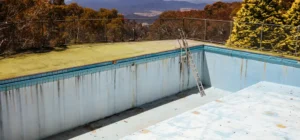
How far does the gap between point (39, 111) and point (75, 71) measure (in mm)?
1640

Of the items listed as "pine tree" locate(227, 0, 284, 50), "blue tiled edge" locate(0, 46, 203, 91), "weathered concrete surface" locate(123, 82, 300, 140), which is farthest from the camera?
"pine tree" locate(227, 0, 284, 50)

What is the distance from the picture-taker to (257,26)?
14.3 m

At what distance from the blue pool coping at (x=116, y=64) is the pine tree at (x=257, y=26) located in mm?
1304

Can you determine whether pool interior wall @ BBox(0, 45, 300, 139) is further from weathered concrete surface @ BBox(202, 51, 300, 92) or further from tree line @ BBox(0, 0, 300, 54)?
tree line @ BBox(0, 0, 300, 54)

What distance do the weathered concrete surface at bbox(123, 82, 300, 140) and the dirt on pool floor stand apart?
4.27m

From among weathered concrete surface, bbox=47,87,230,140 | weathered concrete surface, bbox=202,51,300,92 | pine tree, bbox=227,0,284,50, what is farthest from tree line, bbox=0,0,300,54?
weathered concrete surface, bbox=47,87,230,140

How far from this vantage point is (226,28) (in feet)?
49.9

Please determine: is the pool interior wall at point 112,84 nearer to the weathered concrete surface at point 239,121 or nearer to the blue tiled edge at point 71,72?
the blue tiled edge at point 71,72

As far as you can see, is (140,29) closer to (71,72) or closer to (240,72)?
(240,72)

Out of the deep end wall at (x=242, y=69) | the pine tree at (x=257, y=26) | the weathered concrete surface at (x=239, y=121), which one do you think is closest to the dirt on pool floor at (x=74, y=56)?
the deep end wall at (x=242, y=69)

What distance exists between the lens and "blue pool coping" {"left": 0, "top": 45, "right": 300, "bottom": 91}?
28.0ft

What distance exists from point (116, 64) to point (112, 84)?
2.38 feet

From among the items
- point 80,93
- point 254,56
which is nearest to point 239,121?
point 80,93

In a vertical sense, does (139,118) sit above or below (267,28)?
below
